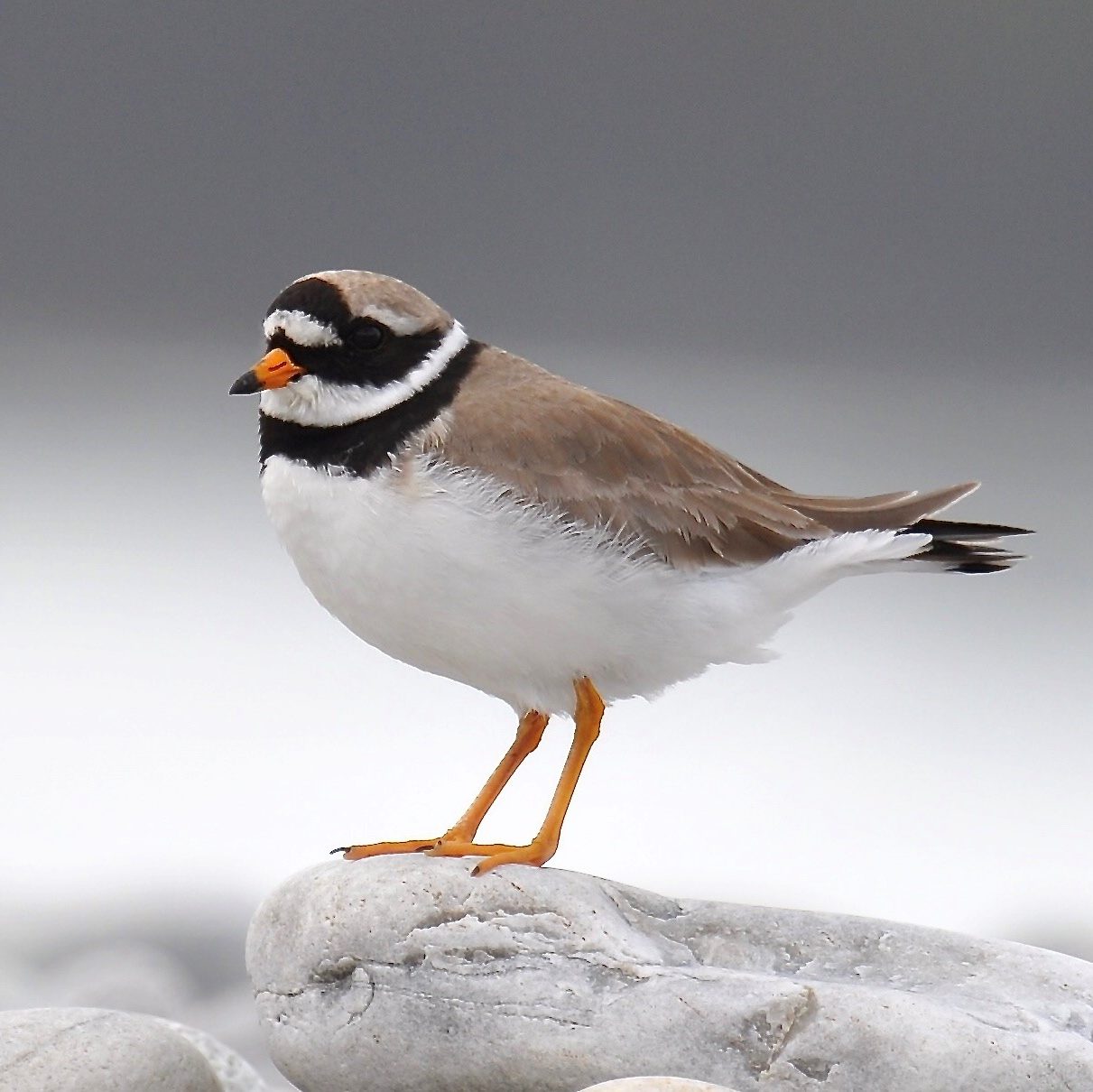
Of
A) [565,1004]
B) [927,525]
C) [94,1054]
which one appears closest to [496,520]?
[565,1004]

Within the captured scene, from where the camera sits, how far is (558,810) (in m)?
3.03

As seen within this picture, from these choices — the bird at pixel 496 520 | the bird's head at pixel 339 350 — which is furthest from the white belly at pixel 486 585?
the bird's head at pixel 339 350

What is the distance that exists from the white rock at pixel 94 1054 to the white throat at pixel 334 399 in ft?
3.89

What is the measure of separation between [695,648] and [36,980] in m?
2.67

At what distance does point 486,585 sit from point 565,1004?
752 millimetres

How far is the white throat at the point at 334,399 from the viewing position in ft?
9.34

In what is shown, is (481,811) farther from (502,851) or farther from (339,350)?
(339,350)

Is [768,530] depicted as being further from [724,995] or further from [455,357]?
[724,995]

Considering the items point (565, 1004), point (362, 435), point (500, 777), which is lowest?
point (565, 1004)

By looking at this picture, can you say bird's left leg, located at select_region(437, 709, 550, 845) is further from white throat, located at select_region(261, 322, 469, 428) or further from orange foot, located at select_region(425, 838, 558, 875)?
white throat, located at select_region(261, 322, 469, 428)

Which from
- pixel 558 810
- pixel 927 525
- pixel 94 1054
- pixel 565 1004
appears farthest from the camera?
pixel 927 525

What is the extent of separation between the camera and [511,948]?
272 centimetres

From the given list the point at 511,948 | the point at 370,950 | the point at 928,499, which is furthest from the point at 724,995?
the point at 928,499

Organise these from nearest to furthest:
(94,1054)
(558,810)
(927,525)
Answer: (94,1054), (558,810), (927,525)
